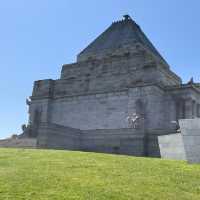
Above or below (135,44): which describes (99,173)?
below

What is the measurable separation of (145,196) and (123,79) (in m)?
32.3

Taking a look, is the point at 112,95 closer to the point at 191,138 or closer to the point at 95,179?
the point at 191,138

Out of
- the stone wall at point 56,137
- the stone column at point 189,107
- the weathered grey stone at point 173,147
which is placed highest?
the stone column at point 189,107

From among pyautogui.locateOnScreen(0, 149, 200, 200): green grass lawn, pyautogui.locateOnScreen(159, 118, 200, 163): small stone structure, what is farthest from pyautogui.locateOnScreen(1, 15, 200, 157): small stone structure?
pyautogui.locateOnScreen(0, 149, 200, 200): green grass lawn

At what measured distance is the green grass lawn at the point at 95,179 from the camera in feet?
29.3

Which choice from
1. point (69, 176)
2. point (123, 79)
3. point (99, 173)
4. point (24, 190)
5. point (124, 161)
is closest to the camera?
point (24, 190)

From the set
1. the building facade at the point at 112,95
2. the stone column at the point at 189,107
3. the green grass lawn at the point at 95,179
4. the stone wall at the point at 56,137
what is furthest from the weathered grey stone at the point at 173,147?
the stone column at the point at 189,107

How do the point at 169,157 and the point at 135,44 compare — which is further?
the point at 135,44

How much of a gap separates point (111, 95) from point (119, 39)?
8435 mm

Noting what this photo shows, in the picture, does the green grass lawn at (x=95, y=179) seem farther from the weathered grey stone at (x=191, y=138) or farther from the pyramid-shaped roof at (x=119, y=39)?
the pyramid-shaped roof at (x=119, y=39)

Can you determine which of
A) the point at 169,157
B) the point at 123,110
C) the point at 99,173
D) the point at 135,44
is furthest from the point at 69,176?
the point at 135,44

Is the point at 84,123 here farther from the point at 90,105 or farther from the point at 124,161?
the point at 124,161

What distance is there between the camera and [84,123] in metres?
42.0

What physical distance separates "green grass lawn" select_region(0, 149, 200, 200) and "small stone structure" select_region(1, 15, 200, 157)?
672 inches
